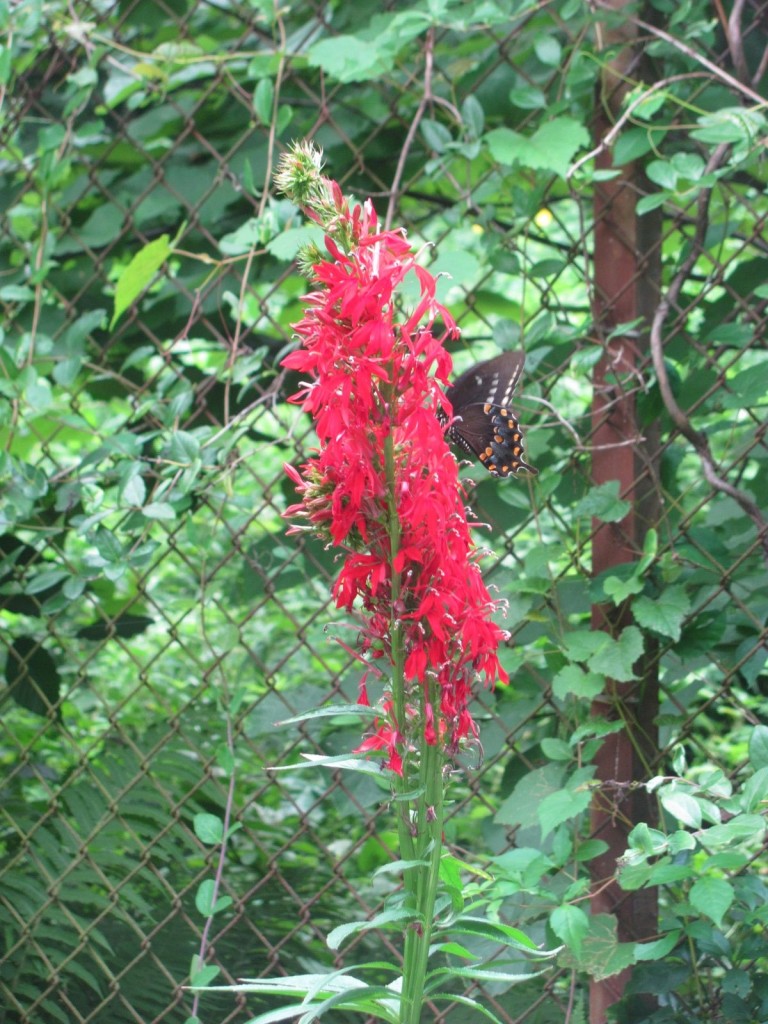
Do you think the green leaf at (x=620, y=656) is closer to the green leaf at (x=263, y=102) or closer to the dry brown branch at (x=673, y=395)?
the dry brown branch at (x=673, y=395)

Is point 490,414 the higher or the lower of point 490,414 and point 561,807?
the higher

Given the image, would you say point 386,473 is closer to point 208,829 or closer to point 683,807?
point 683,807

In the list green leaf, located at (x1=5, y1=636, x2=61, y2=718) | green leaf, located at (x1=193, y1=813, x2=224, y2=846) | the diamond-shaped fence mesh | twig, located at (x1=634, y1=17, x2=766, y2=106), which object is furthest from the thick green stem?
green leaf, located at (x1=5, y1=636, x2=61, y2=718)

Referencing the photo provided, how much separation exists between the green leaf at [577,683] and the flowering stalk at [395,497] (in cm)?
53

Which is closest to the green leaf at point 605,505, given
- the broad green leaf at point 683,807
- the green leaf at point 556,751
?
the green leaf at point 556,751

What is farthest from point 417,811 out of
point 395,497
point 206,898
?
point 206,898

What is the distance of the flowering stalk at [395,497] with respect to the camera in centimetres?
92

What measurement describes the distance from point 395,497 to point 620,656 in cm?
69

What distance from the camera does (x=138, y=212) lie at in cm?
213

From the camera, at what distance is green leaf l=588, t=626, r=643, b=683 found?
1488 millimetres

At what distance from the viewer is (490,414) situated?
1.38 m

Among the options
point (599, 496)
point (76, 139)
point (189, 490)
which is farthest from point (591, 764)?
point (76, 139)

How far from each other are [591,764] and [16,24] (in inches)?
65.6

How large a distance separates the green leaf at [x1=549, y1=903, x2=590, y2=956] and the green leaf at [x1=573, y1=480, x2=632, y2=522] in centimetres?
53
